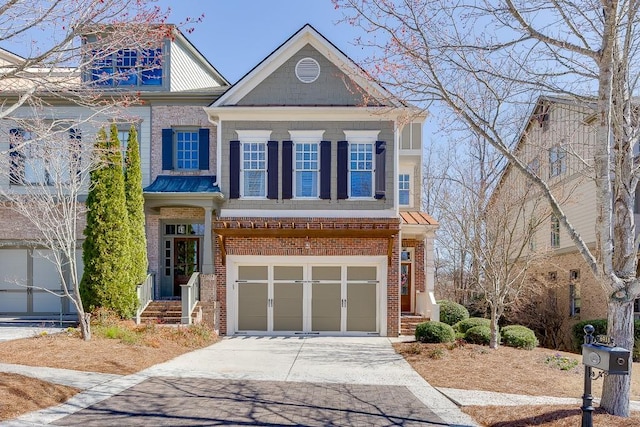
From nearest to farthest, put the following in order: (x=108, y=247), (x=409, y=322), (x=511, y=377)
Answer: (x=511, y=377)
(x=108, y=247)
(x=409, y=322)

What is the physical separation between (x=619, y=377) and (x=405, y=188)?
13129 mm

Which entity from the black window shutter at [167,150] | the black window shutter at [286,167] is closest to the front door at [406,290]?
the black window shutter at [286,167]

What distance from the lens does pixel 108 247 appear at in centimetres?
1402

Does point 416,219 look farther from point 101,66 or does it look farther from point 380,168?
point 101,66

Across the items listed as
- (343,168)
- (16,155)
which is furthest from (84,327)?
(343,168)

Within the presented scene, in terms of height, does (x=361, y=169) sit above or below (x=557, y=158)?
below

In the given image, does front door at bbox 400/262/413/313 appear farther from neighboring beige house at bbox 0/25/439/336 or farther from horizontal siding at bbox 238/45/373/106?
horizontal siding at bbox 238/45/373/106

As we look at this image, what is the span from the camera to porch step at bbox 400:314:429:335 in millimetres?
15763

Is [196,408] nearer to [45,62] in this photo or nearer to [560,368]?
[45,62]

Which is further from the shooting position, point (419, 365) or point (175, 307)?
point (175, 307)

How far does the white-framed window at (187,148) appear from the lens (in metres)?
17.0

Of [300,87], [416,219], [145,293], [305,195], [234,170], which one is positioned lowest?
[145,293]

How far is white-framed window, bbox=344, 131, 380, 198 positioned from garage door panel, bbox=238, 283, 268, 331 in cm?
409

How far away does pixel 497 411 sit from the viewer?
22.6ft
